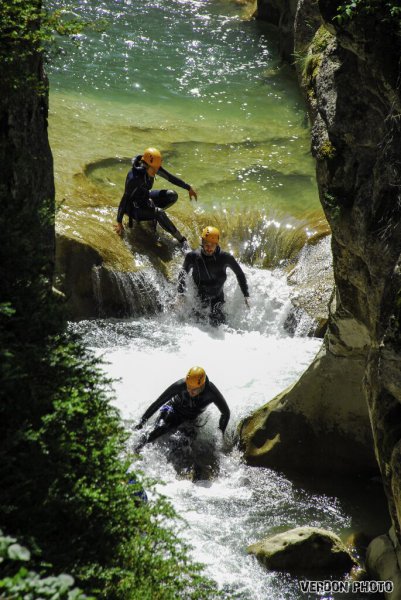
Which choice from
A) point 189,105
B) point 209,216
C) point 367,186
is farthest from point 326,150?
point 189,105

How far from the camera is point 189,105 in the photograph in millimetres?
18672

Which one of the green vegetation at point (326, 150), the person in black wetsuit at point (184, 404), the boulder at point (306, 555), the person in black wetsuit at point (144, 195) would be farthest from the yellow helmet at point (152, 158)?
the boulder at point (306, 555)

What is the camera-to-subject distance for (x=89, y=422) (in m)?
5.09

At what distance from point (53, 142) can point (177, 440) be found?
750 centimetres

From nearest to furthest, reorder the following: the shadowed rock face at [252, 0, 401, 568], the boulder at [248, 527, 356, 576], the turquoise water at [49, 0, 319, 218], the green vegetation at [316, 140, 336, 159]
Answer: the shadowed rock face at [252, 0, 401, 568]
the green vegetation at [316, 140, 336, 159]
the boulder at [248, 527, 356, 576]
the turquoise water at [49, 0, 319, 218]

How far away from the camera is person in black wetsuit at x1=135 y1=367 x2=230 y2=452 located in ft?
31.5

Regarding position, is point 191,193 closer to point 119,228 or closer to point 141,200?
point 141,200

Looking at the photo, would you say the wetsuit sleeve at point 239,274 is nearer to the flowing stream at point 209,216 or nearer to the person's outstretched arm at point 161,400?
the flowing stream at point 209,216

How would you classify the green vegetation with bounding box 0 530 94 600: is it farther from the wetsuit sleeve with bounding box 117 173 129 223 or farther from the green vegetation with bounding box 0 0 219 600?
the wetsuit sleeve with bounding box 117 173 129 223

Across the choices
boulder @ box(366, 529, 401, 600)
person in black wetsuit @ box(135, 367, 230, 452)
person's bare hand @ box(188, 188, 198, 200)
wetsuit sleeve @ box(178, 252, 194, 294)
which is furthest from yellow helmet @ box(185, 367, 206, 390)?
person's bare hand @ box(188, 188, 198, 200)

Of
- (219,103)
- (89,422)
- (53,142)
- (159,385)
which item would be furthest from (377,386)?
(219,103)

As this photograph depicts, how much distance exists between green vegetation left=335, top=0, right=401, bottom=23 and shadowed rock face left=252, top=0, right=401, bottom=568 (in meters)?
0.04

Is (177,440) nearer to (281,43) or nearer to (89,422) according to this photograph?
(89,422)

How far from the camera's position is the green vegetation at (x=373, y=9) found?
645cm
